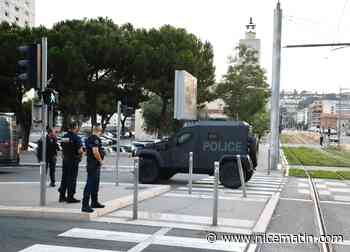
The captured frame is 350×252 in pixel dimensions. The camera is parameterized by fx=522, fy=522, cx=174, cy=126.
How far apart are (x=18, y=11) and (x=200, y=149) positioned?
10758 cm

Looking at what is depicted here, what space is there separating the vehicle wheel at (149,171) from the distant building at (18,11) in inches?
3564

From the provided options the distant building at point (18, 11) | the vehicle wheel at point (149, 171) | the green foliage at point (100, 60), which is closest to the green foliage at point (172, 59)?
the green foliage at point (100, 60)

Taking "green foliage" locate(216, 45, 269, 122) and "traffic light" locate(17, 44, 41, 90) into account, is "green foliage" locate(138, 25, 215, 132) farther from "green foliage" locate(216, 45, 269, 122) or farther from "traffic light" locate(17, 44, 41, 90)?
"traffic light" locate(17, 44, 41, 90)

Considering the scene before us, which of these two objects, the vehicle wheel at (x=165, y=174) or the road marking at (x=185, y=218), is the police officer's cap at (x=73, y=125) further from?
the vehicle wheel at (x=165, y=174)

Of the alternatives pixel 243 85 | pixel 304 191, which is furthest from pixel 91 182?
pixel 243 85

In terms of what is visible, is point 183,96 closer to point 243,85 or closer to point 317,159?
point 317,159

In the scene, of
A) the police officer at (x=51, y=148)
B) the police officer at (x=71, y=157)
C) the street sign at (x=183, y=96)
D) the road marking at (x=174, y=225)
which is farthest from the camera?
the street sign at (x=183, y=96)

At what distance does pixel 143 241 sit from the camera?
7.75 meters

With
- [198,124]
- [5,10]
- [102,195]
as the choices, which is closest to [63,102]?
[198,124]

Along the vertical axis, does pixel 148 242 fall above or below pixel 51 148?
below

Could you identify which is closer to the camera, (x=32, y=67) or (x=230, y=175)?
(x=32, y=67)

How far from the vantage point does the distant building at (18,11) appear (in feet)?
351

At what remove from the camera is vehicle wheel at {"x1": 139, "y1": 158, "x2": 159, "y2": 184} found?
17344mm

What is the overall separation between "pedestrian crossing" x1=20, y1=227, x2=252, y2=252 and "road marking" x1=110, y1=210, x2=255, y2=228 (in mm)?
1100
